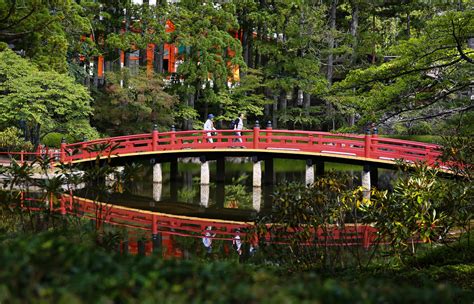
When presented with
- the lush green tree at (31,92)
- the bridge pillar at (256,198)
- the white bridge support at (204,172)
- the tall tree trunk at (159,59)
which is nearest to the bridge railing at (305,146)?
the white bridge support at (204,172)

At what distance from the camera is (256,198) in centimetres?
1948

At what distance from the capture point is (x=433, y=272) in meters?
8.17

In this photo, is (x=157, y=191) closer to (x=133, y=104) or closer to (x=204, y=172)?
(x=204, y=172)

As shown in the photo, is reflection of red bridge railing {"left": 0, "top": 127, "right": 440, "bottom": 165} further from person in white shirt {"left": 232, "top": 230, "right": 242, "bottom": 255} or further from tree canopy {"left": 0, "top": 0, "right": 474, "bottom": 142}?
person in white shirt {"left": 232, "top": 230, "right": 242, "bottom": 255}

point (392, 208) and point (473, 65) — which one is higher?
point (473, 65)

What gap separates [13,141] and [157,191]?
5632 millimetres

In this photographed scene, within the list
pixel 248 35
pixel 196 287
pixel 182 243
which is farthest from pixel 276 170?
pixel 196 287

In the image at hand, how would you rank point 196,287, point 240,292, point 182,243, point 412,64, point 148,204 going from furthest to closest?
point 148,204
point 182,243
point 412,64
point 196,287
point 240,292

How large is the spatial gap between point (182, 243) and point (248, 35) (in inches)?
848

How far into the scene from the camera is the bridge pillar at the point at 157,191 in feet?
63.1

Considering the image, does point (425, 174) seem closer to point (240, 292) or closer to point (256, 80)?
point (240, 292)

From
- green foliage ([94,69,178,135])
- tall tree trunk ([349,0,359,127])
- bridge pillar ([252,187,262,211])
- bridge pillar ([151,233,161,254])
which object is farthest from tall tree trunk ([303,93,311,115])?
bridge pillar ([151,233,161,254])

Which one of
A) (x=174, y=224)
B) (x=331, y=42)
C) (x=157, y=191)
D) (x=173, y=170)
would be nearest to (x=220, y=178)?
(x=173, y=170)

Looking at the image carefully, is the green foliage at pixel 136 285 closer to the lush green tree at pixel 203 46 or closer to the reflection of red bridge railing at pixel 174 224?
the reflection of red bridge railing at pixel 174 224
